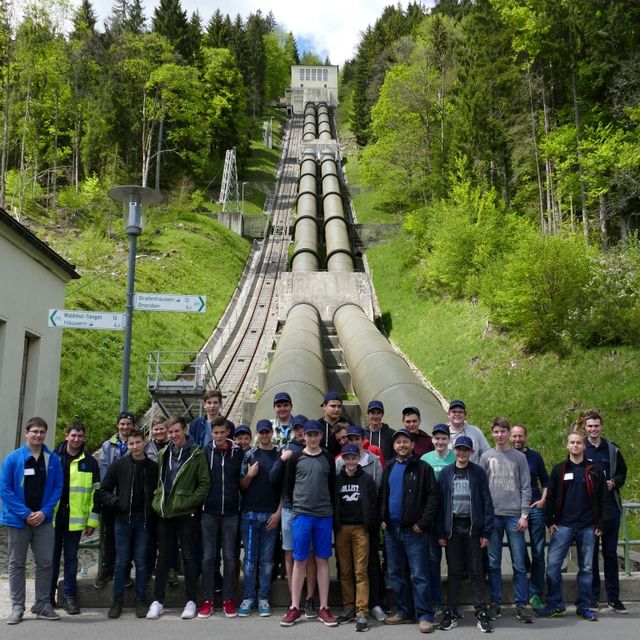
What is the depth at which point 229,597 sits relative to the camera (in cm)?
645

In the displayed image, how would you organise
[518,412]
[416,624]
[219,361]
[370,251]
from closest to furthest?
[416,624]
[518,412]
[219,361]
[370,251]

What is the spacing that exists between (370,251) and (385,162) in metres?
5.53

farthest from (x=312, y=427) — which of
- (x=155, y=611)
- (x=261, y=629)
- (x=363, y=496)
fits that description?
(x=155, y=611)

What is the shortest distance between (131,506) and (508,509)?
3.80m

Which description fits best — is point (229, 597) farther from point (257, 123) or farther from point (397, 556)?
point (257, 123)

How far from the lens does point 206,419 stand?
798 centimetres

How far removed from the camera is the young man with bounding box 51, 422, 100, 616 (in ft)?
21.8

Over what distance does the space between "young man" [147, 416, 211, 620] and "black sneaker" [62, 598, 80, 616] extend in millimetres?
751

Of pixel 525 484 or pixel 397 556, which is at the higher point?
pixel 525 484

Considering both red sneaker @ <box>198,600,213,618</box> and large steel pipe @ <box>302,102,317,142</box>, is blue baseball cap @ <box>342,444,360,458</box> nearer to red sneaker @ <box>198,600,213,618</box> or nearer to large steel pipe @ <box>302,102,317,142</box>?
red sneaker @ <box>198,600,213,618</box>

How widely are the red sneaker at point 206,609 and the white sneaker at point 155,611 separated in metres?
0.38

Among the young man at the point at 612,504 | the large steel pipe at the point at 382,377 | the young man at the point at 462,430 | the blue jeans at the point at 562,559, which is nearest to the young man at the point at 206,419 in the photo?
the young man at the point at 462,430

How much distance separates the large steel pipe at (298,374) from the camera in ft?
36.1

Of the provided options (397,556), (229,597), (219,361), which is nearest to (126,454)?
(229,597)
